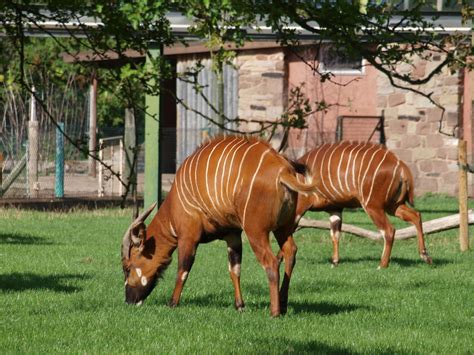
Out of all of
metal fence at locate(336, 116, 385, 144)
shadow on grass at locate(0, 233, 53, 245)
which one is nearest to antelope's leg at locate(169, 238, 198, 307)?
shadow on grass at locate(0, 233, 53, 245)

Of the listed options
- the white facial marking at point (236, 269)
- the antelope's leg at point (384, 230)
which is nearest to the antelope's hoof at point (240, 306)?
the white facial marking at point (236, 269)

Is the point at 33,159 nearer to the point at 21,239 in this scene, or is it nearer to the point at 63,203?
the point at 63,203

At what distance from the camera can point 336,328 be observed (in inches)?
353

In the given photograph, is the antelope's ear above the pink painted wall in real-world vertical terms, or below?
below

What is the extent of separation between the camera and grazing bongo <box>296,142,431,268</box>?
1486 cm

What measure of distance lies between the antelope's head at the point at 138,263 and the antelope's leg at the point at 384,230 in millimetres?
4230

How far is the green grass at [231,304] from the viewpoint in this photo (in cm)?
823

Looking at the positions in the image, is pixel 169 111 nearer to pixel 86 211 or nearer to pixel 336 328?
pixel 86 211

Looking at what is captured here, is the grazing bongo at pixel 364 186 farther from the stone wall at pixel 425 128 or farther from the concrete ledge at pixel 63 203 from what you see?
the stone wall at pixel 425 128

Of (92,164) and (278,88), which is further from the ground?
(278,88)

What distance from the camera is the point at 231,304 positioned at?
10.6 metres

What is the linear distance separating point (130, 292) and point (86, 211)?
481 inches

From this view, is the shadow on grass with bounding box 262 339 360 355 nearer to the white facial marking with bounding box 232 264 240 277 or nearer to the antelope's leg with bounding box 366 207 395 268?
the white facial marking with bounding box 232 264 240 277

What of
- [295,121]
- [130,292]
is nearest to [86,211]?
[130,292]
